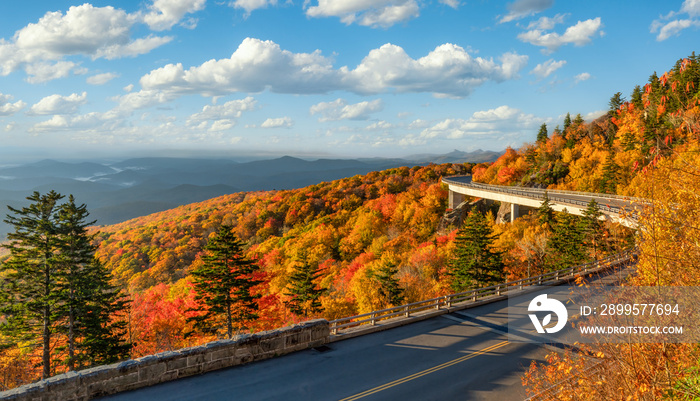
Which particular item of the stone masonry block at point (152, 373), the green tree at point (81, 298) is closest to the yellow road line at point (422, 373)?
the stone masonry block at point (152, 373)

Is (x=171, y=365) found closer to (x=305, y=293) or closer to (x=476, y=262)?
(x=305, y=293)

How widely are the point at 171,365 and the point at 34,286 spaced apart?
74.3 feet

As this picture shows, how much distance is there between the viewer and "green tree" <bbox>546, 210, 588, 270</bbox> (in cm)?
3969

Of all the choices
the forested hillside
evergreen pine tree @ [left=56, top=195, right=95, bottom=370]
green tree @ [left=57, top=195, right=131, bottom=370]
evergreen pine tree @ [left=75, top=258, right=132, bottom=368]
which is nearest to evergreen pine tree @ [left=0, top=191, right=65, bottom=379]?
evergreen pine tree @ [left=56, top=195, right=95, bottom=370]

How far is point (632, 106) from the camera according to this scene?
77500 millimetres

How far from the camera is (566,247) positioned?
4141cm

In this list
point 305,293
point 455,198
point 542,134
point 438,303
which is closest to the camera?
point 438,303

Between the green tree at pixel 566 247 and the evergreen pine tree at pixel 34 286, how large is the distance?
45.9 metres

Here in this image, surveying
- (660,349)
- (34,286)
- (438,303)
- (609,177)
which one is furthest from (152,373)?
(609,177)

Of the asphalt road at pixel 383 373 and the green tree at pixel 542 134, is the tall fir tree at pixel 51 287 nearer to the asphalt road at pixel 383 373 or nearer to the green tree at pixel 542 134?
the asphalt road at pixel 383 373

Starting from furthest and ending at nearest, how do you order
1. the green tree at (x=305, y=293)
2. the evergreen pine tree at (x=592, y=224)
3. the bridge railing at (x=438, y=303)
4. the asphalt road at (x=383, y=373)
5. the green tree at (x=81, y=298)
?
the evergreen pine tree at (x=592, y=224)
the green tree at (x=305, y=293)
the green tree at (x=81, y=298)
the bridge railing at (x=438, y=303)
the asphalt road at (x=383, y=373)

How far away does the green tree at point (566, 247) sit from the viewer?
1563 inches

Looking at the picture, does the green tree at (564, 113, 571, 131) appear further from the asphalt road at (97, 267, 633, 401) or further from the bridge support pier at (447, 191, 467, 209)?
the asphalt road at (97, 267, 633, 401)

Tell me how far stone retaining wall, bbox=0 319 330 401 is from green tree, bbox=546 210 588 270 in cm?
3478
